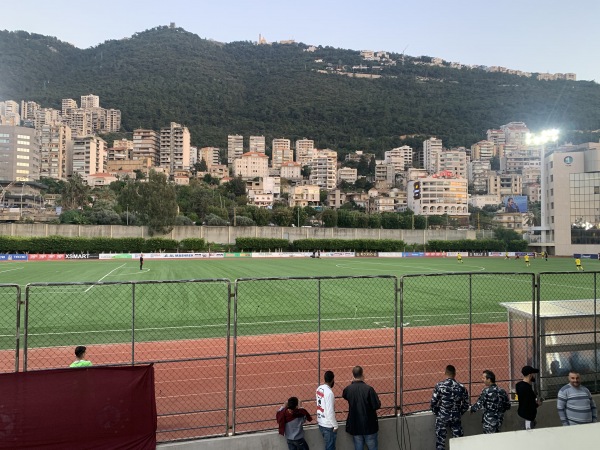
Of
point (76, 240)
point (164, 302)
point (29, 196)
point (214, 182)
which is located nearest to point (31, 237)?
point (76, 240)

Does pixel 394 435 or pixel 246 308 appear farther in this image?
pixel 246 308

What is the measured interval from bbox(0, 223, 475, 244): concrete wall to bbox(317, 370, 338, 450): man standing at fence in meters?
76.7

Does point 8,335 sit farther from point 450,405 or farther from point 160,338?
point 450,405

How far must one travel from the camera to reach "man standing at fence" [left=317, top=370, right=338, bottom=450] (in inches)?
271

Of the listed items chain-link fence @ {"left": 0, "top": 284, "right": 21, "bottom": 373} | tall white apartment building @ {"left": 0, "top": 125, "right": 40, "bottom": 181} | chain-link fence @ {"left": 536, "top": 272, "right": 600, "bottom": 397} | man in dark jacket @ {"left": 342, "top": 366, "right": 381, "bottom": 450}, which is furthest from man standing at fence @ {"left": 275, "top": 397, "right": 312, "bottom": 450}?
tall white apartment building @ {"left": 0, "top": 125, "right": 40, "bottom": 181}

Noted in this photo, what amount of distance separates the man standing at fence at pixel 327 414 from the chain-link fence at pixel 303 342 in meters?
0.44

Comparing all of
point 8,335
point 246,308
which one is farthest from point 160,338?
point 246,308

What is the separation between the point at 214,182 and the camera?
196125 millimetres

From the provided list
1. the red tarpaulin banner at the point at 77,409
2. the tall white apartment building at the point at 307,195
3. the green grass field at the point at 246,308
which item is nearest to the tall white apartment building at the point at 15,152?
the tall white apartment building at the point at 307,195

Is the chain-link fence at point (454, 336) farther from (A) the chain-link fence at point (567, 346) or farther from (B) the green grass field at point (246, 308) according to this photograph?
(A) the chain-link fence at point (567, 346)

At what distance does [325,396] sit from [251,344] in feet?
26.3

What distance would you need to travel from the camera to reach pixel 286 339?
15.4 metres

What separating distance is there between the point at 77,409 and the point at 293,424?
291 centimetres

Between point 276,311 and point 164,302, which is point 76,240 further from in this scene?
point 276,311
